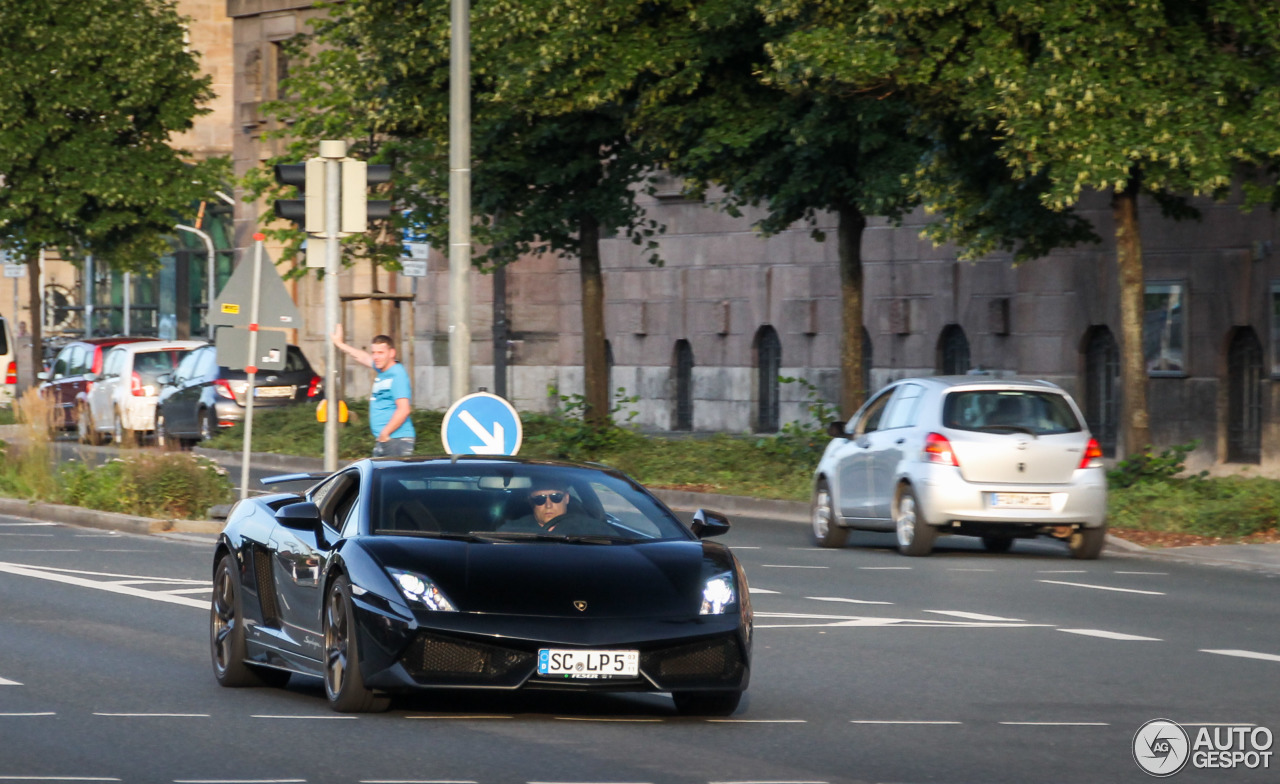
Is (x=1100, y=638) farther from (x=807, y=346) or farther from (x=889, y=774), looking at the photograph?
(x=807, y=346)

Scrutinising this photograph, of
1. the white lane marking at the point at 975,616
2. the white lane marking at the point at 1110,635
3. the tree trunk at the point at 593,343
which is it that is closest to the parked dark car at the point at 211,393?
the tree trunk at the point at 593,343

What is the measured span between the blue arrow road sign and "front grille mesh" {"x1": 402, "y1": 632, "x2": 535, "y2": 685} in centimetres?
857

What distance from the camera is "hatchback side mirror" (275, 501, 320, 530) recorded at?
32.5 feet

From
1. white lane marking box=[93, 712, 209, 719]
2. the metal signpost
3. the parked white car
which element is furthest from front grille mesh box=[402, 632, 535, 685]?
the parked white car

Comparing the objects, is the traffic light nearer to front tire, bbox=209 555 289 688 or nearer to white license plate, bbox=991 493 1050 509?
white license plate, bbox=991 493 1050 509

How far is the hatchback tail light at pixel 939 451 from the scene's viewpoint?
61.1ft

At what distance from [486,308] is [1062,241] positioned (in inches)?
873

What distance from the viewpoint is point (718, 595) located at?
9477mm

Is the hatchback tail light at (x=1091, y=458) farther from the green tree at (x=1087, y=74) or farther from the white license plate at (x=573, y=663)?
the white license plate at (x=573, y=663)

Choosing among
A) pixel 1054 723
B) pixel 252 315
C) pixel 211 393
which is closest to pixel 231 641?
pixel 1054 723

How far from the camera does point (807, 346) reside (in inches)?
1414

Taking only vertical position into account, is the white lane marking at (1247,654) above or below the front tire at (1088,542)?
above

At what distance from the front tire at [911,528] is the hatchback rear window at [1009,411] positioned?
2.39ft

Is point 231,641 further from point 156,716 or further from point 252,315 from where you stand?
point 252,315
